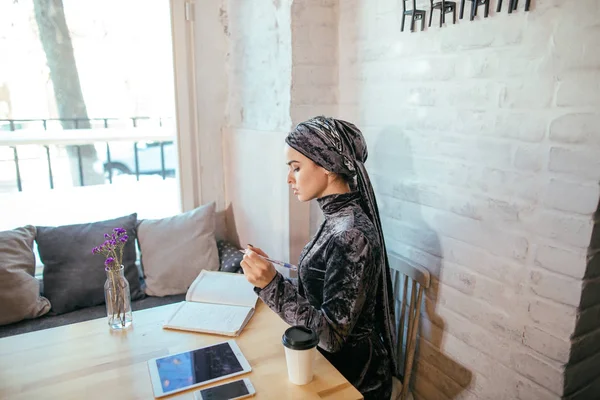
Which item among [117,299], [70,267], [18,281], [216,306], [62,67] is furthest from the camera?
[62,67]

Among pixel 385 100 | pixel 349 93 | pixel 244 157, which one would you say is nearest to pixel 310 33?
pixel 349 93

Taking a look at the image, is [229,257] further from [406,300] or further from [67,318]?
[406,300]

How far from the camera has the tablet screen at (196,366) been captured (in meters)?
1.14

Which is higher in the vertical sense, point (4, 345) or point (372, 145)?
point (372, 145)

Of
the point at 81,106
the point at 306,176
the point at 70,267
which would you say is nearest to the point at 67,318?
the point at 70,267

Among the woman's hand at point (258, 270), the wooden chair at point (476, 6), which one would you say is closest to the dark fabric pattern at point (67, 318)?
the woman's hand at point (258, 270)

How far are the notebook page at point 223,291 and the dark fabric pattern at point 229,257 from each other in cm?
49

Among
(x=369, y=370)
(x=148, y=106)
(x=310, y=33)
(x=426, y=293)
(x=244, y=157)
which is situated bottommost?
(x=369, y=370)

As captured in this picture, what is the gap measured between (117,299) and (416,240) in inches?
39.8

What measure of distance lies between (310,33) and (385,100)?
0.45 metres

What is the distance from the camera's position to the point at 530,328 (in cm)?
125

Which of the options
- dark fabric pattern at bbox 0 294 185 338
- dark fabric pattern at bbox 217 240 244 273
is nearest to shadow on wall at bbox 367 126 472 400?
dark fabric pattern at bbox 217 240 244 273

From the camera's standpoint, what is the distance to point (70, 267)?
6.75 feet

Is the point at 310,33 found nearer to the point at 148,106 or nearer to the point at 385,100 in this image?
the point at 385,100
